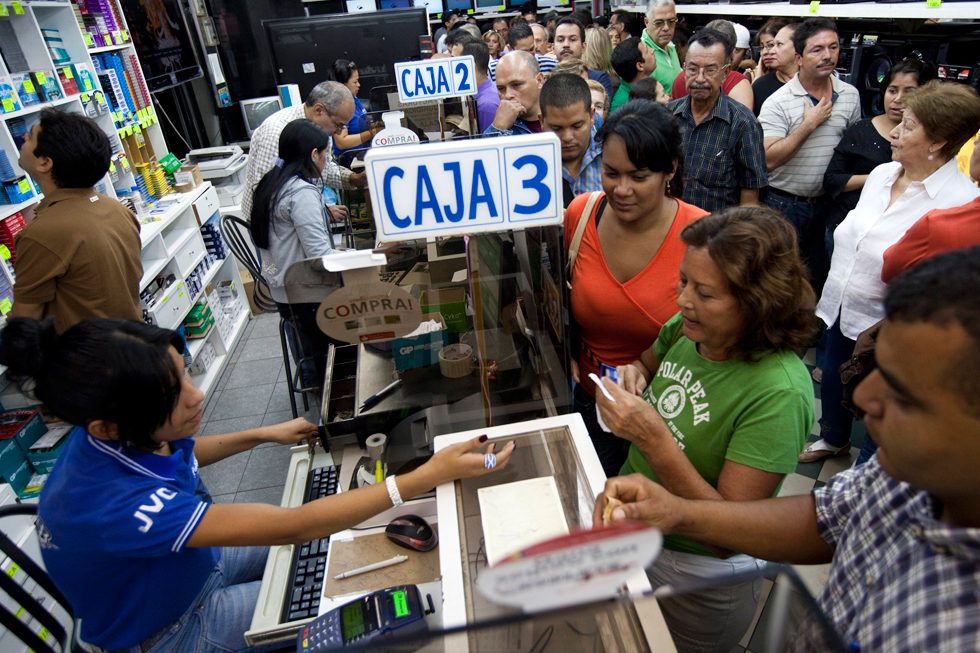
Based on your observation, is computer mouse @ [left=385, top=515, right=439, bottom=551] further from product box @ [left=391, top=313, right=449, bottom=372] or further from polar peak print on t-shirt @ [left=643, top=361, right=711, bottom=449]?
polar peak print on t-shirt @ [left=643, top=361, right=711, bottom=449]

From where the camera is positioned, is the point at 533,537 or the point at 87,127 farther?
the point at 87,127

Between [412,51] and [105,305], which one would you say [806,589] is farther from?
[412,51]

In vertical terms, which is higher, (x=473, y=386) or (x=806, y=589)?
(x=806, y=589)

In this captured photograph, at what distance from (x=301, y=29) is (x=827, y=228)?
6.31 meters

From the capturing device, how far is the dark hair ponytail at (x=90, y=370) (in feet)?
3.55

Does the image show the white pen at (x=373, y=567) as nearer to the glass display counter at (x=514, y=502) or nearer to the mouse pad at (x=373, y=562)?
the mouse pad at (x=373, y=562)

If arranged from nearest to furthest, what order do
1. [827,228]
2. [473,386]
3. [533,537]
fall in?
[533,537] < [473,386] < [827,228]

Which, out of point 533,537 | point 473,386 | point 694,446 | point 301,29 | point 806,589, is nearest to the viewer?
point 806,589

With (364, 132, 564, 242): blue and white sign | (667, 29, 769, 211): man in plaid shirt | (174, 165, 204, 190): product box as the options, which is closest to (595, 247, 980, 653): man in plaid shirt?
(364, 132, 564, 242): blue and white sign

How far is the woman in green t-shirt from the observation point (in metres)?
1.10

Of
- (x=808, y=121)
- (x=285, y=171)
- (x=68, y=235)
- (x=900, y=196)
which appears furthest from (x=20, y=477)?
(x=808, y=121)

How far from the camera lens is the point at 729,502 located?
3.44ft

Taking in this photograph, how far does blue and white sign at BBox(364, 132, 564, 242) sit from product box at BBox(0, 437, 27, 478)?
7.54ft

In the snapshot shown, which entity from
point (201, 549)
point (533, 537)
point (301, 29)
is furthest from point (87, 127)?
point (301, 29)
